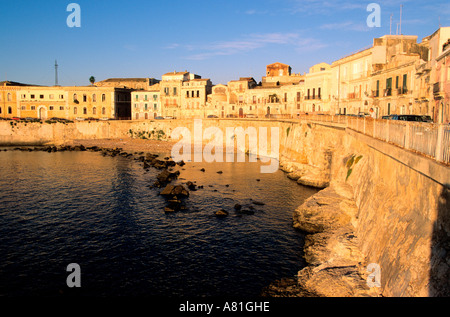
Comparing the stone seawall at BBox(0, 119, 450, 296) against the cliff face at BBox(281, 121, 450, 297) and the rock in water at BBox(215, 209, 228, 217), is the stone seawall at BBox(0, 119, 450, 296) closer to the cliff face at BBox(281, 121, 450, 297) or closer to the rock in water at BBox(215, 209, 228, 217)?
the cliff face at BBox(281, 121, 450, 297)

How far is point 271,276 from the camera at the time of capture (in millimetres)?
17938

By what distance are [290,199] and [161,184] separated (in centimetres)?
1556

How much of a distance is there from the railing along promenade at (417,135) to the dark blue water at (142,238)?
8608 mm

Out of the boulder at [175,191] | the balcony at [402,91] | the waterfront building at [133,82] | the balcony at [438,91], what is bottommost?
the boulder at [175,191]

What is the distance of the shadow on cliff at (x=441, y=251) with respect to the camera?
31.9 feet

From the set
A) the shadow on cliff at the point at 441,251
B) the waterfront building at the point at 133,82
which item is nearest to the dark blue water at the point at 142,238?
the shadow on cliff at the point at 441,251

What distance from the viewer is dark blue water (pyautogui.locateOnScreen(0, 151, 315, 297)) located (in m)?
17.6

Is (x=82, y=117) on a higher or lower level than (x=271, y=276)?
higher

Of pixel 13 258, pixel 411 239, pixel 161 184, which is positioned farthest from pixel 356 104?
pixel 13 258

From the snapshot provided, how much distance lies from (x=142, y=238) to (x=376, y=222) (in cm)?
1503

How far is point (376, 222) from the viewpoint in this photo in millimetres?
16656

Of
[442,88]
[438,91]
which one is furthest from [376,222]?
[438,91]

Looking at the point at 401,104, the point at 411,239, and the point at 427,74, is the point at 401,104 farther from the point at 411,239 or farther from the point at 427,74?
the point at 411,239

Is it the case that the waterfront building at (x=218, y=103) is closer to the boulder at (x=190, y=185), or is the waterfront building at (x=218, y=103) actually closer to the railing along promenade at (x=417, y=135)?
the boulder at (x=190, y=185)
